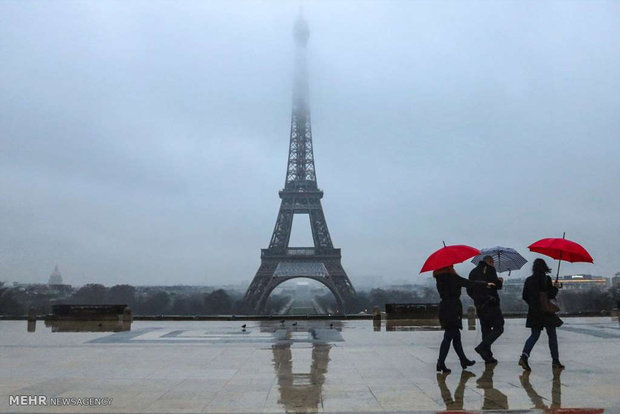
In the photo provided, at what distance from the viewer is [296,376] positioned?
10.1m

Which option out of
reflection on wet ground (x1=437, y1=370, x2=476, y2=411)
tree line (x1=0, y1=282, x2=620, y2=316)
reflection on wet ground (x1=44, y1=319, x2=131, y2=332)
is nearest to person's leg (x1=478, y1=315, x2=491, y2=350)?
reflection on wet ground (x1=437, y1=370, x2=476, y2=411)

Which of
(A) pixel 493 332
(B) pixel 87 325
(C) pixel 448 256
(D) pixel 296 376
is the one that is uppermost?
(C) pixel 448 256

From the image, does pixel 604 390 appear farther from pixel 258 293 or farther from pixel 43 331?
pixel 258 293

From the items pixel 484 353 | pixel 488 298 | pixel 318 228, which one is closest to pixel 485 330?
pixel 484 353

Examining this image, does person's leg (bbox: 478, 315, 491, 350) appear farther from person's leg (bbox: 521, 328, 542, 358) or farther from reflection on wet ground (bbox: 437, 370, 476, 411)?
reflection on wet ground (bbox: 437, 370, 476, 411)

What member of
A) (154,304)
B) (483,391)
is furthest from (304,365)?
(154,304)

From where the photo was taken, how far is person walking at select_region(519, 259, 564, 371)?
1048cm

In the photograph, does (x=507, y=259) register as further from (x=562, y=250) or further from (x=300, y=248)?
(x=300, y=248)

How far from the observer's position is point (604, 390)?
8367 millimetres

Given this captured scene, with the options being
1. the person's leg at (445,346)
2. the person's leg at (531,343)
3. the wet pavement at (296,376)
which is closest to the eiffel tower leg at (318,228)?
the wet pavement at (296,376)

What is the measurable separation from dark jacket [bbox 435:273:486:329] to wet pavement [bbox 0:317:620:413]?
0.99 metres

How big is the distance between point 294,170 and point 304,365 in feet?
255

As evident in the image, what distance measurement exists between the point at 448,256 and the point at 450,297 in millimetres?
798

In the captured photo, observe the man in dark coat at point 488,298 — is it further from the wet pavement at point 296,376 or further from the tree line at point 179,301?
the tree line at point 179,301
